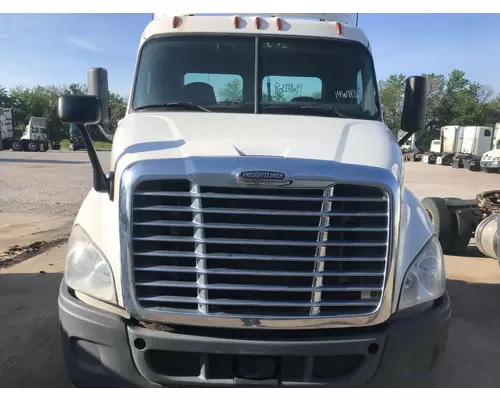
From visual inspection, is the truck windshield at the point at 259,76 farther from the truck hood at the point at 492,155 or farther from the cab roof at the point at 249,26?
the truck hood at the point at 492,155

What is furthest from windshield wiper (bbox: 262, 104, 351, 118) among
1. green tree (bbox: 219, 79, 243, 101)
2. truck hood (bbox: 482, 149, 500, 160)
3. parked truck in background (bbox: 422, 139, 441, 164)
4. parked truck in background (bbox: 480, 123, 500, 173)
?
parked truck in background (bbox: 422, 139, 441, 164)

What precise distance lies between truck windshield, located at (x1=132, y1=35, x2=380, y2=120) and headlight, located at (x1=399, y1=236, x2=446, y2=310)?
1480 millimetres

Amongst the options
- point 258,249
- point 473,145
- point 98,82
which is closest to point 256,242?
point 258,249

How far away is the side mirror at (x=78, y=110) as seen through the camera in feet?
11.0

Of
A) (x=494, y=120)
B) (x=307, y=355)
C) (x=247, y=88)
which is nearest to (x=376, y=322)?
(x=307, y=355)

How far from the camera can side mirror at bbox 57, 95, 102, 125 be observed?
3357 mm

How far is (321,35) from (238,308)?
9.24 feet

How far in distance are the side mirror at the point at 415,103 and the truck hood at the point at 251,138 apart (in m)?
0.65

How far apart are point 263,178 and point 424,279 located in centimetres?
125

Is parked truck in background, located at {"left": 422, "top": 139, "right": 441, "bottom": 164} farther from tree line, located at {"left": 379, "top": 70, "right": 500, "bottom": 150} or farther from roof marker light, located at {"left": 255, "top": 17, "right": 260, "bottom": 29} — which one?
roof marker light, located at {"left": 255, "top": 17, "right": 260, "bottom": 29}

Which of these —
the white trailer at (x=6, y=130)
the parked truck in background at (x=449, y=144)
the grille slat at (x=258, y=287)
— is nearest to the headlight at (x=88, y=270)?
the grille slat at (x=258, y=287)

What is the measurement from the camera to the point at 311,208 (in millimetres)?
2963
